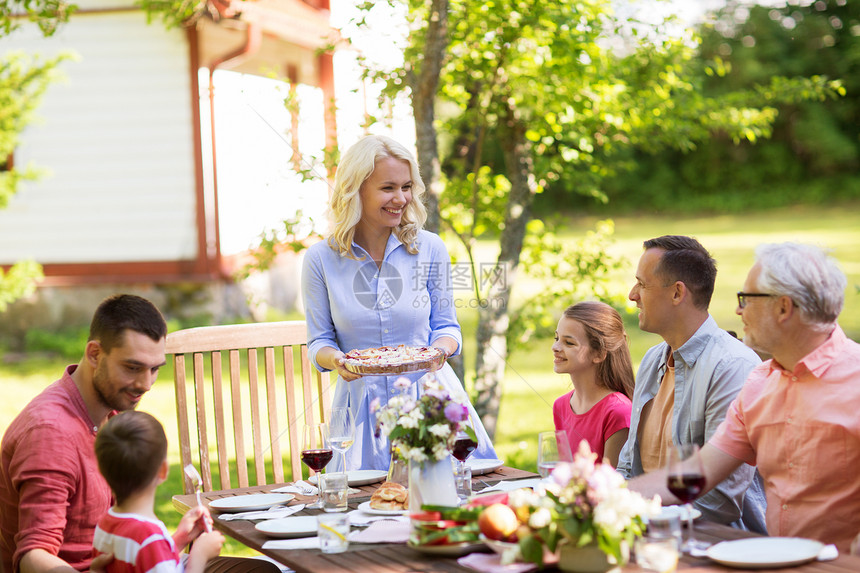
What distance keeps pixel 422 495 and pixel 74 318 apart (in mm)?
8650

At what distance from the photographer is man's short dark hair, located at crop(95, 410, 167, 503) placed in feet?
6.69

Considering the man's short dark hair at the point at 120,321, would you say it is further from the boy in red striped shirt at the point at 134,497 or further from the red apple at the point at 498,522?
the red apple at the point at 498,522

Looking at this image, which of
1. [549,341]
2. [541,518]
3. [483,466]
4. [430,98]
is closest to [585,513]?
[541,518]

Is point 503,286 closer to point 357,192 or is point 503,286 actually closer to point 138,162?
point 357,192

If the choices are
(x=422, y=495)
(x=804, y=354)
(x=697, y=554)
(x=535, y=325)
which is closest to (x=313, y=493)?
(x=422, y=495)

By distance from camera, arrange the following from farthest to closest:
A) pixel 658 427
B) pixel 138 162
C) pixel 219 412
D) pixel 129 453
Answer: pixel 138 162, pixel 219 412, pixel 658 427, pixel 129 453

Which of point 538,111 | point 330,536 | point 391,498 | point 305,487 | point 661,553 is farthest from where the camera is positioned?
point 538,111

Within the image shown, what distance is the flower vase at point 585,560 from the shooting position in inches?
72.9

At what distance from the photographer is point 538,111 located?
493cm

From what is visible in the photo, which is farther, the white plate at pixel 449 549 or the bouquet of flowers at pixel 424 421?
the bouquet of flowers at pixel 424 421

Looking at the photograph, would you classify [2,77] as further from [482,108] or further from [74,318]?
[482,108]

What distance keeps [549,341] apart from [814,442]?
4.71 metres

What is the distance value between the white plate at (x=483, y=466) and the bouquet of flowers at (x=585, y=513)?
3.25 feet

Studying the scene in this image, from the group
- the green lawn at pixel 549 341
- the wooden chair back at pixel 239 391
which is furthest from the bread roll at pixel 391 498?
the green lawn at pixel 549 341
